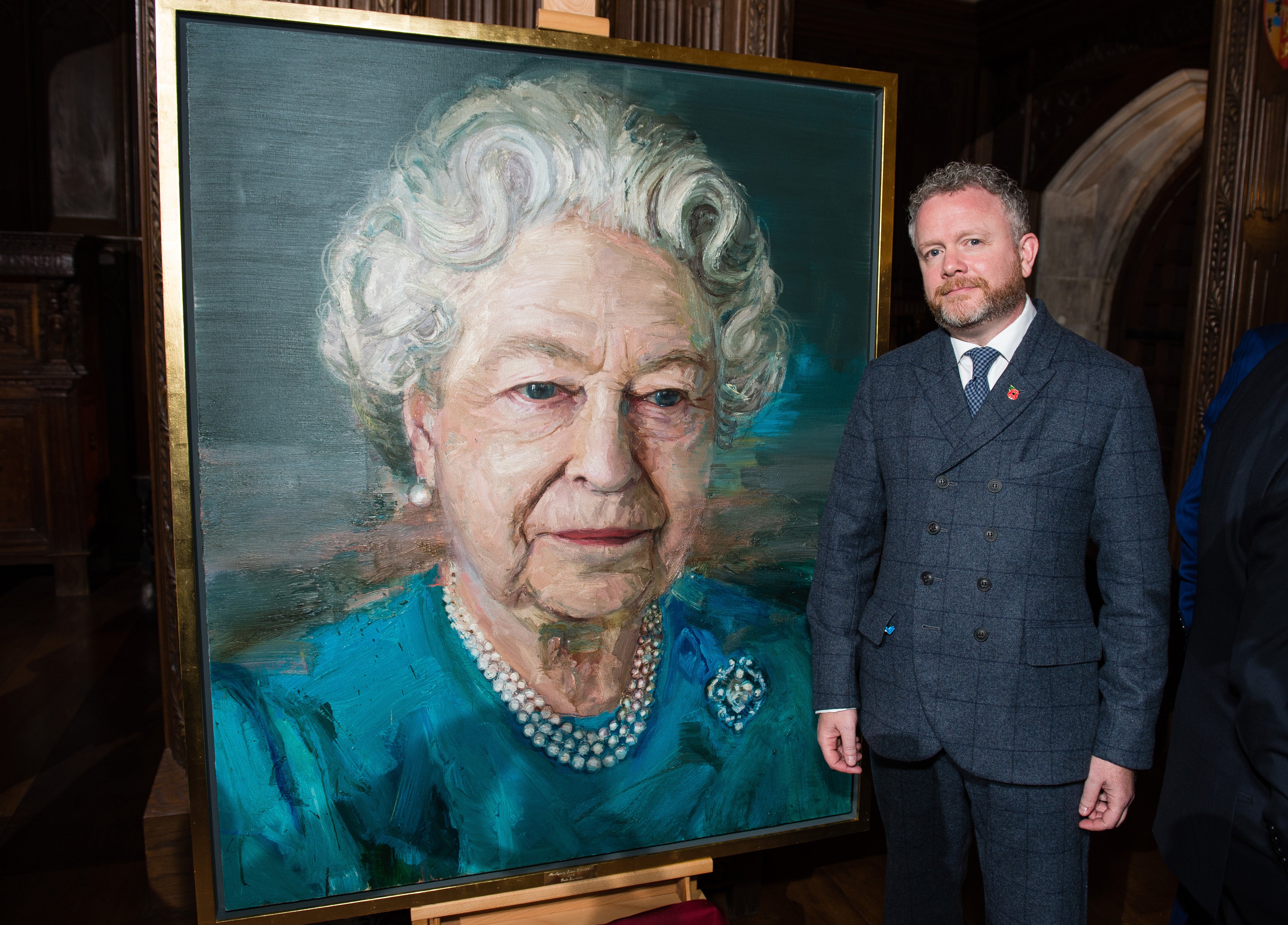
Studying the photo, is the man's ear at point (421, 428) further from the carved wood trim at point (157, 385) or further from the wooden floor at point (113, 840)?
the wooden floor at point (113, 840)

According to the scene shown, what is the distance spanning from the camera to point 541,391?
1.69 metres

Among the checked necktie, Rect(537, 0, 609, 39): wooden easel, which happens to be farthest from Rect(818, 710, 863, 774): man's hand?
Rect(537, 0, 609, 39): wooden easel

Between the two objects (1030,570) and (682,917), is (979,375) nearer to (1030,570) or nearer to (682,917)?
(1030,570)

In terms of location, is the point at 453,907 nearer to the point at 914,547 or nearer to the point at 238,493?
the point at 238,493

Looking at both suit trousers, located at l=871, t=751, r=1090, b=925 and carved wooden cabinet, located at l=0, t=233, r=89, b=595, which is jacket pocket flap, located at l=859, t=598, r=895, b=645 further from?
carved wooden cabinet, located at l=0, t=233, r=89, b=595

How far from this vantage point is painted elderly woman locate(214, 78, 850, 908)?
1.62 meters

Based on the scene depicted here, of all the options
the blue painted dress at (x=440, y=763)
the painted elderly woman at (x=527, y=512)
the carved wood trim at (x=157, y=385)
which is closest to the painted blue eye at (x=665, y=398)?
the painted elderly woman at (x=527, y=512)

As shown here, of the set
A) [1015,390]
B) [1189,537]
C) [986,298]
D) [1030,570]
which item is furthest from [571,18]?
[1189,537]

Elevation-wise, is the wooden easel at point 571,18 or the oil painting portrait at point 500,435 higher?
the wooden easel at point 571,18

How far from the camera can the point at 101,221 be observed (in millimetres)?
5023

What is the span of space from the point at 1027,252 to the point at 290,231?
1.23m

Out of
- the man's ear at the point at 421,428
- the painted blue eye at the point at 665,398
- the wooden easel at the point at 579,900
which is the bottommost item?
the wooden easel at the point at 579,900

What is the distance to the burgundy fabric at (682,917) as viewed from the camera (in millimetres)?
1520

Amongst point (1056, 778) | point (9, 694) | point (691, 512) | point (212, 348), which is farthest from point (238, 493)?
point (9, 694)
